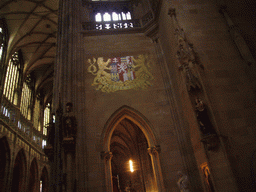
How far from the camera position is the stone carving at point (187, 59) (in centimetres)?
753

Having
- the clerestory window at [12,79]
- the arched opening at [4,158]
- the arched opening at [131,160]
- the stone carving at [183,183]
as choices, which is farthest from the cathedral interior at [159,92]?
the clerestory window at [12,79]

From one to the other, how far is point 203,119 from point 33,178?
64.7ft

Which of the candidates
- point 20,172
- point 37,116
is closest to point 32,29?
point 37,116

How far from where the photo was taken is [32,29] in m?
18.1

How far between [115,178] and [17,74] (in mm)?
12968

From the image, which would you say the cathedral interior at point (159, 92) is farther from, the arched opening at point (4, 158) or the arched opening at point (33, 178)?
the arched opening at point (33, 178)

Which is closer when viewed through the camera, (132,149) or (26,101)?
(132,149)

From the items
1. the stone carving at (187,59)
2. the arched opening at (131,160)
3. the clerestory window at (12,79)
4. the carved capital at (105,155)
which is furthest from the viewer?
the clerestory window at (12,79)

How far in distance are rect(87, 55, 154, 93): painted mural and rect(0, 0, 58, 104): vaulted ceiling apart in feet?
28.5

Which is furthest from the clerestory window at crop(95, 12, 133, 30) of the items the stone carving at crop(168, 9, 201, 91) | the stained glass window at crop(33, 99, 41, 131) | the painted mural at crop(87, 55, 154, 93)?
the stained glass window at crop(33, 99, 41, 131)

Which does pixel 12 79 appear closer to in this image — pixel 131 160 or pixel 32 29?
pixel 32 29

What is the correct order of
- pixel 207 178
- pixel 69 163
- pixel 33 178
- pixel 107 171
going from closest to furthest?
pixel 207 178
pixel 69 163
pixel 107 171
pixel 33 178

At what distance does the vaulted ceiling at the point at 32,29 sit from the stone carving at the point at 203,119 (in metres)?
13.9

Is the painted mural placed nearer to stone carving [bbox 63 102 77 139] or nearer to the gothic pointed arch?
the gothic pointed arch
